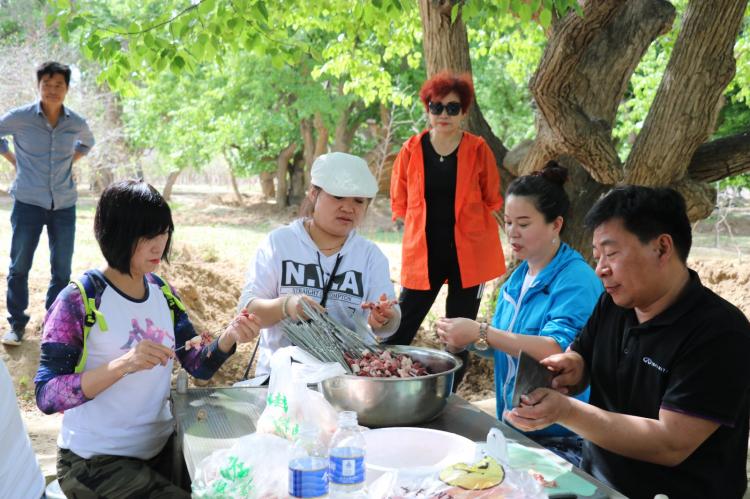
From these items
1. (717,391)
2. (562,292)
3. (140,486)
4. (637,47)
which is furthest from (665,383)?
(637,47)

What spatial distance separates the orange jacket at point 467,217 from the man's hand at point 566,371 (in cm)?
225

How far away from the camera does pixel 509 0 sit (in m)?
3.91

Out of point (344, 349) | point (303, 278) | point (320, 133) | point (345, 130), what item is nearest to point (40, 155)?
point (303, 278)

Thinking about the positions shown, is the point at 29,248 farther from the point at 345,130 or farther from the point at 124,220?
the point at 345,130

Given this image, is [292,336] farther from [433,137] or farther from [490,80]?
[490,80]

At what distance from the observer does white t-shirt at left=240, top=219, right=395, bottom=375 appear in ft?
9.32

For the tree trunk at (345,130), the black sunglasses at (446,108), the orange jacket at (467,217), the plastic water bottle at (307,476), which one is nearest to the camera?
the plastic water bottle at (307,476)

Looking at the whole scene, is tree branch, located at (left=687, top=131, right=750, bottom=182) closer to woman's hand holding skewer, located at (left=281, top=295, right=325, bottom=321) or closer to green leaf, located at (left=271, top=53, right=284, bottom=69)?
green leaf, located at (left=271, top=53, right=284, bottom=69)

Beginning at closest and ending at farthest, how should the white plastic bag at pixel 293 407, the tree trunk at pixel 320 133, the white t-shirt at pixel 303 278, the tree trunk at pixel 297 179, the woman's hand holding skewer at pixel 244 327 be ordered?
the white plastic bag at pixel 293 407
the woman's hand holding skewer at pixel 244 327
the white t-shirt at pixel 303 278
the tree trunk at pixel 320 133
the tree trunk at pixel 297 179

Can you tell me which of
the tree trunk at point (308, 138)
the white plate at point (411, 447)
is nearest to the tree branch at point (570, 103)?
the white plate at point (411, 447)

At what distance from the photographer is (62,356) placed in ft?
6.98

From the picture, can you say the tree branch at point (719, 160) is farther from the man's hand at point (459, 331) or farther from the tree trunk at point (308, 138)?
the tree trunk at point (308, 138)

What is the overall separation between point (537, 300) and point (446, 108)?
190 cm

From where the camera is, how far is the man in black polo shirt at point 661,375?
1.76 metres
